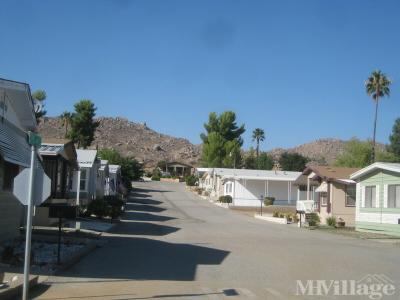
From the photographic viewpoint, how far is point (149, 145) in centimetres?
18150

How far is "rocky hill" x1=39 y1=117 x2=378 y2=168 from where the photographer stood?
164 m

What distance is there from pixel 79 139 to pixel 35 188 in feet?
223

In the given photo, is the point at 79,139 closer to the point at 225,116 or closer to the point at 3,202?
the point at 225,116

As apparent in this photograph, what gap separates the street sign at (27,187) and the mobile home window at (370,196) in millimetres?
24375

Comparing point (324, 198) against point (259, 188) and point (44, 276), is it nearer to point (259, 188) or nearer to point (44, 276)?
point (259, 188)

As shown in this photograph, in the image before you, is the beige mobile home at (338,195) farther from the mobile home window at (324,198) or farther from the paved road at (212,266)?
the paved road at (212,266)

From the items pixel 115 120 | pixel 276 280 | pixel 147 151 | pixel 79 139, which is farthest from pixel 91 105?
pixel 115 120

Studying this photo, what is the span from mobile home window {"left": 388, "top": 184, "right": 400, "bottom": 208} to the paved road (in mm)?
3599

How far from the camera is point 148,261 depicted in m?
16.0

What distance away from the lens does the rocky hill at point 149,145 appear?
16438 centimetres

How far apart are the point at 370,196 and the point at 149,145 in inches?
5993

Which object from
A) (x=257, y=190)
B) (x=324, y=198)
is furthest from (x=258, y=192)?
(x=324, y=198)

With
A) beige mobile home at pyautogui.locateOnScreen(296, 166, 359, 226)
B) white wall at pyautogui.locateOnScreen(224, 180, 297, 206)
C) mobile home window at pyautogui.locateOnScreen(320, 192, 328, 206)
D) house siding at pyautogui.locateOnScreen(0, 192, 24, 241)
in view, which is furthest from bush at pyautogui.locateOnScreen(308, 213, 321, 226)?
house siding at pyautogui.locateOnScreen(0, 192, 24, 241)

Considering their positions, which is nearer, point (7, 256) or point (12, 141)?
point (7, 256)
